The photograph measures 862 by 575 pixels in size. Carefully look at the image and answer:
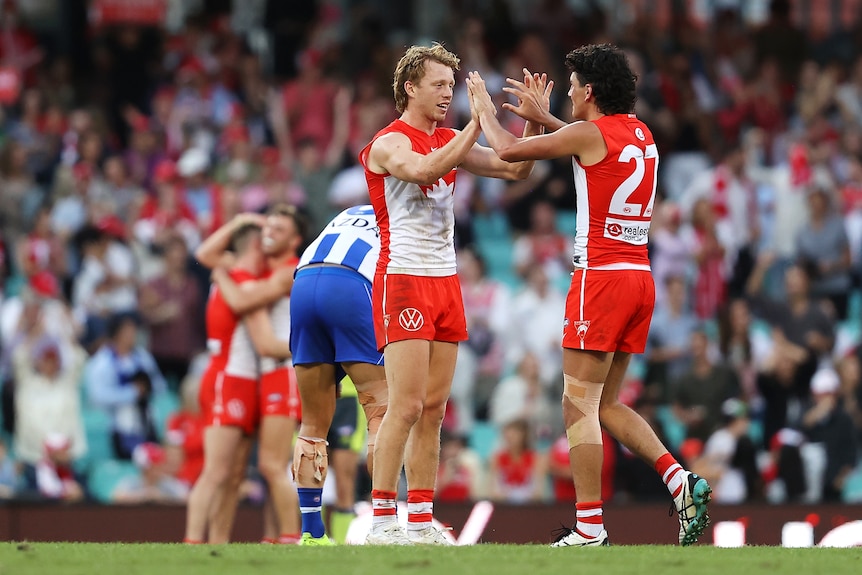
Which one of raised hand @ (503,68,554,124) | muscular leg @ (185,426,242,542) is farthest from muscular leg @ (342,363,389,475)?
muscular leg @ (185,426,242,542)

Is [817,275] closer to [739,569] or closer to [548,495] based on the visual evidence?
[548,495]

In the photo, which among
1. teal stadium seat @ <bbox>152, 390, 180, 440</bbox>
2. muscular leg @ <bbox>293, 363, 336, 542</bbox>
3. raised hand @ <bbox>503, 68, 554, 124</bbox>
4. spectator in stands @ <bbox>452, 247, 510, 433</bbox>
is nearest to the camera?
raised hand @ <bbox>503, 68, 554, 124</bbox>

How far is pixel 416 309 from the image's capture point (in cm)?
802

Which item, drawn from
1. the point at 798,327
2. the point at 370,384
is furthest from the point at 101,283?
the point at 370,384

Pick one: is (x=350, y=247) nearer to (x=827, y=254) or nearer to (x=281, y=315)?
(x=281, y=315)

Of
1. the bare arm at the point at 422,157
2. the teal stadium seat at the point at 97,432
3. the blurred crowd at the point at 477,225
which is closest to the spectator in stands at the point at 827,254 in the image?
the blurred crowd at the point at 477,225

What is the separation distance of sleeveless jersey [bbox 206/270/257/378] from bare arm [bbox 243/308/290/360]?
13 cm

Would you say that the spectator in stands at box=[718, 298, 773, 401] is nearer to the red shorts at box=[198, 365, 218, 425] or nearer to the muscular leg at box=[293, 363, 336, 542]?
the red shorts at box=[198, 365, 218, 425]

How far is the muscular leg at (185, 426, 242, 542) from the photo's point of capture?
10.8m

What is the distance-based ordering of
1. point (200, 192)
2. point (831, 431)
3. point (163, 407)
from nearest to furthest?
point (831, 431)
point (163, 407)
point (200, 192)

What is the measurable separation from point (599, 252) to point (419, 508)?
5.42ft

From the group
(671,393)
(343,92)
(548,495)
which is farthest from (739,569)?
(343,92)

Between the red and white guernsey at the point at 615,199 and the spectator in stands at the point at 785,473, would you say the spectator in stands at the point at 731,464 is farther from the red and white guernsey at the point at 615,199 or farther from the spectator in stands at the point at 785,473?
the red and white guernsey at the point at 615,199

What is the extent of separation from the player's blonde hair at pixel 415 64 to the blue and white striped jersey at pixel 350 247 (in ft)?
3.68
